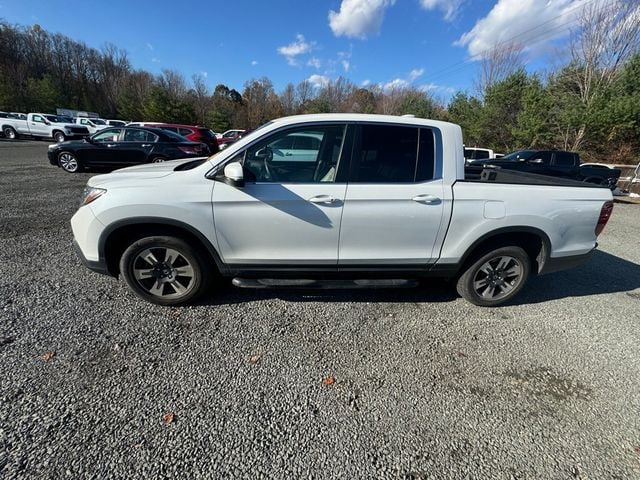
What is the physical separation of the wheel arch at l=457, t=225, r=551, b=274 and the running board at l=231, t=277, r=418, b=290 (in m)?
0.69

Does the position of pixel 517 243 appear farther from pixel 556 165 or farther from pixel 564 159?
pixel 564 159

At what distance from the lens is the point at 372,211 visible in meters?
2.64

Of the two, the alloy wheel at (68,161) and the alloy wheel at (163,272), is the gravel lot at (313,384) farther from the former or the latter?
the alloy wheel at (68,161)

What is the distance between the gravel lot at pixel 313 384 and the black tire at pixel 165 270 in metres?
0.18

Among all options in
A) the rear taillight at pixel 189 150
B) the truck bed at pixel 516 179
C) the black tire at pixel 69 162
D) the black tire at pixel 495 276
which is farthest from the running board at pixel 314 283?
the black tire at pixel 69 162

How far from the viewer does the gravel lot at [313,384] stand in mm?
1660

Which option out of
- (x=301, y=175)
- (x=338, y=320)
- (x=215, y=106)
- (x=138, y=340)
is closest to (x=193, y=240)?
(x=138, y=340)

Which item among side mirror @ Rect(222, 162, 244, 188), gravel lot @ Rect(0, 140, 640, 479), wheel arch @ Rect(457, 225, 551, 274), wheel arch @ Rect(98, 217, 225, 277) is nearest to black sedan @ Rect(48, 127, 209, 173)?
gravel lot @ Rect(0, 140, 640, 479)

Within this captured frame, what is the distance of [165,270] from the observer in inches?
113

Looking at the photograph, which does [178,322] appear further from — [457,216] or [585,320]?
[585,320]

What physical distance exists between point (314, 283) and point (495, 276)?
6.33 ft

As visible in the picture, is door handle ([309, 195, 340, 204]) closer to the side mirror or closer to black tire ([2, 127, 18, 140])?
the side mirror

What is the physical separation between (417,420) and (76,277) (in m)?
3.83

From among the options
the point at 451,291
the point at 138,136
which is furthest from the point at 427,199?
the point at 138,136
